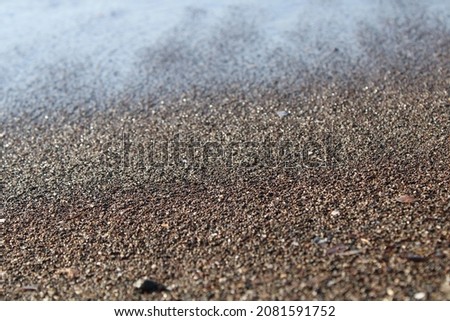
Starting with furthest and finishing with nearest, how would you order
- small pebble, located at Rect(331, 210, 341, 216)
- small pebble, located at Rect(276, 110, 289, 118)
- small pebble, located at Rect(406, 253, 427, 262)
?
small pebble, located at Rect(276, 110, 289, 118), small pebble, located at Rect(331, 210, 341, 216), small pebble, located at Rect(406, 253, 427, 262)

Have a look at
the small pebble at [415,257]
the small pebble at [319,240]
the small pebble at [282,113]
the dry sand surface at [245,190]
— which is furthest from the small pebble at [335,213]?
the small pebble at [282,113]

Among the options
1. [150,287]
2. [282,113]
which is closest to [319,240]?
[150,287]

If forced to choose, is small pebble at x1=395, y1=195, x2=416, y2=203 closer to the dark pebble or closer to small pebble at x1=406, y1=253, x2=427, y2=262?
small pebble at x1=406, y1=253, x2=427, y2=262

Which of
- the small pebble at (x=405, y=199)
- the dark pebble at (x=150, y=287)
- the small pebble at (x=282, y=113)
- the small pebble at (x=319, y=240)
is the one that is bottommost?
the small pebble at (x=282, y=113)

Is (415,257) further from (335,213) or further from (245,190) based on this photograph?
(245,190)

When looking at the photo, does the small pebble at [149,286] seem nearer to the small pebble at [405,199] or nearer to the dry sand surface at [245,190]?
the dry sand surface at [245,190]

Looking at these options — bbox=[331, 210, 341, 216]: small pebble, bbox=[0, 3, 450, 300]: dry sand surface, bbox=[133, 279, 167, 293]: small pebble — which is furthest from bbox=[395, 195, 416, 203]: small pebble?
bbox=[133, 279, 167, 293]: small pebble

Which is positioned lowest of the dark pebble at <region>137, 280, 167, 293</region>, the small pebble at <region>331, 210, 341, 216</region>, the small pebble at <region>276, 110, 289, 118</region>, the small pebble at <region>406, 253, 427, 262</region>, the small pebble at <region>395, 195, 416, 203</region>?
the small pebble at <region>276, 110, 289, 118</region>

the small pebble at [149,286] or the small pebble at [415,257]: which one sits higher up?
the small pebble at [149,286]

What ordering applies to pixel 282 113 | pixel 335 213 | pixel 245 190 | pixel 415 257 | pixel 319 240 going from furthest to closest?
1. pixel 282 113
2. pixel 245 190
3. pixel 335 213
4. pixel 319 240
5. pixel 415 257
